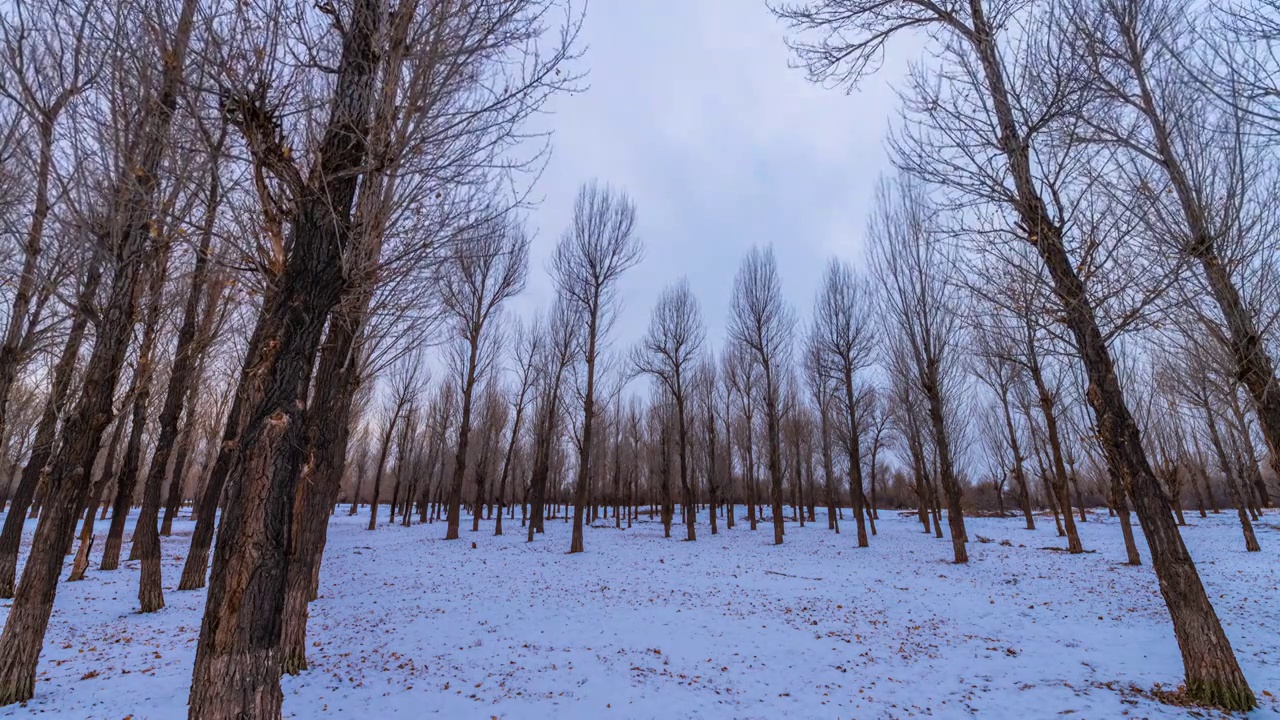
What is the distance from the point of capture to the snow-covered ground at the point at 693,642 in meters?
4.82

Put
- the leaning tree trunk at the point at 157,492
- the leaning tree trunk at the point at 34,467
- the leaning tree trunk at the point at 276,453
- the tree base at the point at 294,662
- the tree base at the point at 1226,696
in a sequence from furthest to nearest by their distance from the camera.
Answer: the leaning tree trunk at the point at 157,492
the leaning tree trunk at the point at 34,467
the tree base at the point at 294,662
the tree base at the point at 1226,696
the leaning tree trunk at the point at 276,453

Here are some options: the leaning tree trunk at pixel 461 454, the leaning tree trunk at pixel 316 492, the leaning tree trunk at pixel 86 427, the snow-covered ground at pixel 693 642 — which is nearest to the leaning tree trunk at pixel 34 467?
the snow-covered ground at pixel 693 642

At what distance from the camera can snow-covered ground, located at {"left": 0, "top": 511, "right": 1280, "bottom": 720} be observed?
4.82 metres

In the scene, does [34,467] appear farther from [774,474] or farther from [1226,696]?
[774,474]

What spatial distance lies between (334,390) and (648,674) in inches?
175

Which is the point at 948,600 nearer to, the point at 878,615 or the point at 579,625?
the point at 878,615

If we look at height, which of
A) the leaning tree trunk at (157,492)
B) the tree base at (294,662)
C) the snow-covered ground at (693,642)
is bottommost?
the snow-covered ground at (693,642)

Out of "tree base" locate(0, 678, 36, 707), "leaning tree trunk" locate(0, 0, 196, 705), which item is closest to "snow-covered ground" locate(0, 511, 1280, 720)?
"tree base" locate(0, 678, 36, 707)

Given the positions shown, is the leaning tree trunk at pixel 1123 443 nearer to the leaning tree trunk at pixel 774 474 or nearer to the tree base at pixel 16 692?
the tree base at pixel 16 692

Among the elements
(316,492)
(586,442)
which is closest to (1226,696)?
(316,492)

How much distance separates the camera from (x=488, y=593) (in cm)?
935

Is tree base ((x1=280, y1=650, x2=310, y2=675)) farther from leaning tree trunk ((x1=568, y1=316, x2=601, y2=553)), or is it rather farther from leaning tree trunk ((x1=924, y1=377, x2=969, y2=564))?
leaning tree trunk ((x1=924, y1=377, x2=969, y2=564))

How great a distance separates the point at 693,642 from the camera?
22.0 feet

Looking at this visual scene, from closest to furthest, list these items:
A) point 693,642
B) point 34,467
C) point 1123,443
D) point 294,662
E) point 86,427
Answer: point 86,427 → point 1123,443 → point 294,662 → point 693,642 → point 34,467
